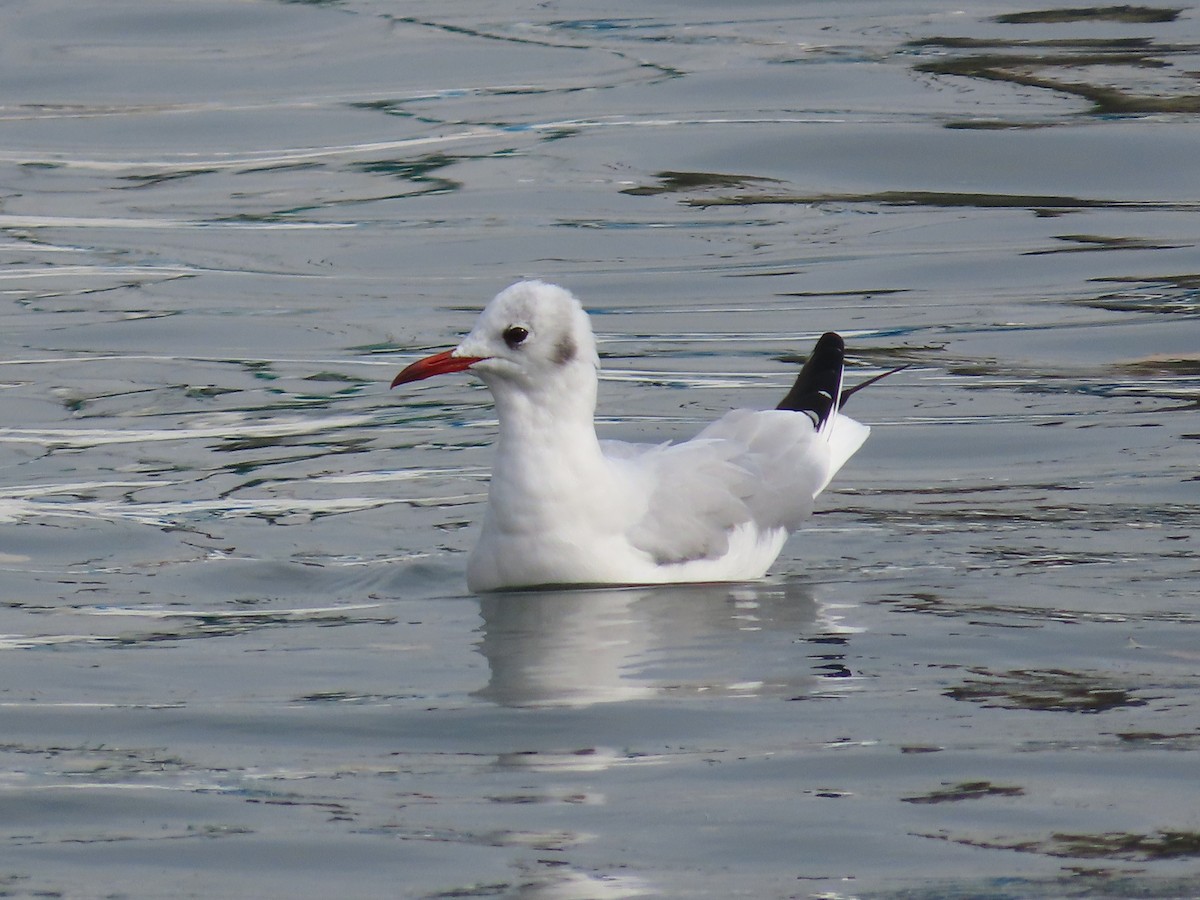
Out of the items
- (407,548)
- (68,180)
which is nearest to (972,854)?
(407,548)

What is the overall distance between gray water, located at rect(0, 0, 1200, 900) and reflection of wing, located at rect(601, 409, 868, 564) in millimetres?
212

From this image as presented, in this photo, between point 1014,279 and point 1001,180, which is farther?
point 1001,180

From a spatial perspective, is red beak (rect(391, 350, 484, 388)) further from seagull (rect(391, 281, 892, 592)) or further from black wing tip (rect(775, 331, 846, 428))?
black wing tip (rect(775, 331, 846, 428))

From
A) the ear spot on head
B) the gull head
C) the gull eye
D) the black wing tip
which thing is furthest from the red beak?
the black wing tip

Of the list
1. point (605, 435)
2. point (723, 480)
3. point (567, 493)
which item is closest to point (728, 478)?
point (723, 480)

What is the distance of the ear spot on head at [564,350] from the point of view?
23.8 ft

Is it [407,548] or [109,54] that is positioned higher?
[109,54]

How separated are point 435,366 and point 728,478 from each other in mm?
1251

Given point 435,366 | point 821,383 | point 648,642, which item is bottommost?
point 648,642

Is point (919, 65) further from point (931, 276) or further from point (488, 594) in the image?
point (488, 594)

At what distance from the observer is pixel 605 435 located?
9406mm

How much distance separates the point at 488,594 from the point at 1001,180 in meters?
8.09

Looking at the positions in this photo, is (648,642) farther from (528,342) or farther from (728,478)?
(728,478)

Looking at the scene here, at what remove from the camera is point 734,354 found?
10.8 m
